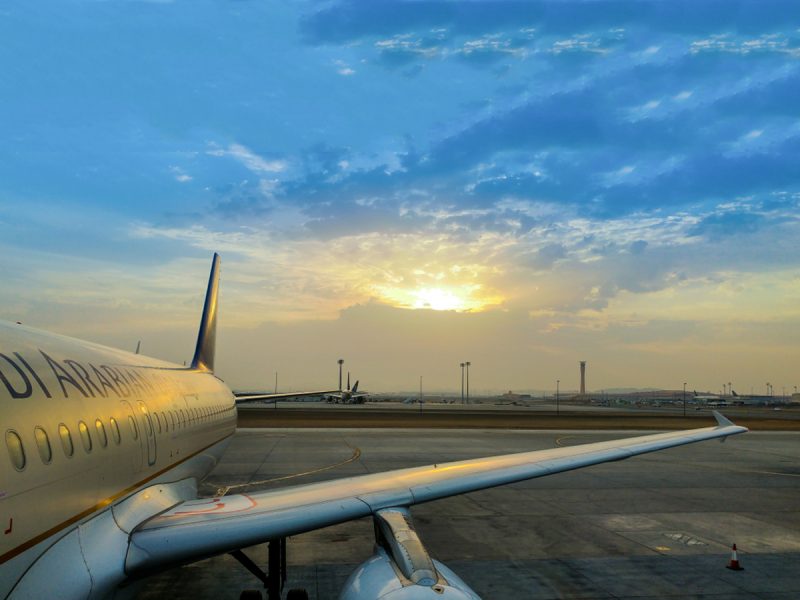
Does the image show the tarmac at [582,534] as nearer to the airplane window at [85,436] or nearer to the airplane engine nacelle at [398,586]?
the airplane window at [85,436]

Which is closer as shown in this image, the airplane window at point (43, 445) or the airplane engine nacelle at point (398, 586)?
the airplane window at point (43, 445)

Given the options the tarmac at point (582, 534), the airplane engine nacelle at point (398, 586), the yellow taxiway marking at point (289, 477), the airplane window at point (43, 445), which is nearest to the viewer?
the airplane window at point (43, 445)

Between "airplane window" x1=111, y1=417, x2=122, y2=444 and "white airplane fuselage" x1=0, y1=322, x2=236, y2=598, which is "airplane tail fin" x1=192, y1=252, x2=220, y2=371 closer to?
"white airplane fuselage" x1=0, y1=322, x2=236, y2=598

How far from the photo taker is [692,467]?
29.5 m

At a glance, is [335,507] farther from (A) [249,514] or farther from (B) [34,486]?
(B) [34,486]

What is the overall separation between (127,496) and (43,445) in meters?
2.60

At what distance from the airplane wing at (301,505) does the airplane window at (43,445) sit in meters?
1.84

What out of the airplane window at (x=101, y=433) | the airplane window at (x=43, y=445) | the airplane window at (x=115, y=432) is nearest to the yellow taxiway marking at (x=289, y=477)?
the airplane window at (x=115, y=432)

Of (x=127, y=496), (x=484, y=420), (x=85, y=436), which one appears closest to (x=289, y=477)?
(x=127, y=496)

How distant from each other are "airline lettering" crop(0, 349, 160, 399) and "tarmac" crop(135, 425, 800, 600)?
2.70 metres

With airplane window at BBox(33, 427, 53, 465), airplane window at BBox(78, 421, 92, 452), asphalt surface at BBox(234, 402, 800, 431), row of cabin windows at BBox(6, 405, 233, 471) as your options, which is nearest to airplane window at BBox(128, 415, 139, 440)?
row of cabin windows at BBox(6, 405, 233, 471)

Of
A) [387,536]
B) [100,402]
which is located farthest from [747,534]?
[100,402]

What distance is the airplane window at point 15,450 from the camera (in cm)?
546

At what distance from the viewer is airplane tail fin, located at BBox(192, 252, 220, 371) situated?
22.0 metres
